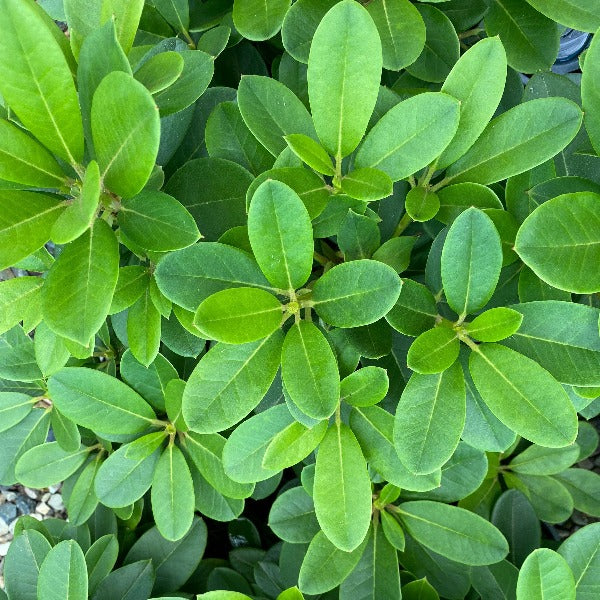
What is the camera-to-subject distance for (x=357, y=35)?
0.64 metres

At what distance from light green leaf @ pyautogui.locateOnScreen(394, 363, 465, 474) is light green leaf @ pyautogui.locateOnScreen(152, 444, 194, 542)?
41 cm

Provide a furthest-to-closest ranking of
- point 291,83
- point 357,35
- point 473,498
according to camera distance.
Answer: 1. point 473,498
2. point 291,83
3. point 357,35

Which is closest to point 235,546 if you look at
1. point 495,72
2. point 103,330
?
point 103,330

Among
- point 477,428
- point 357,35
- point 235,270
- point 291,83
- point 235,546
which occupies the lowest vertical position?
point 235,546

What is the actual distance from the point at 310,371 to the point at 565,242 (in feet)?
0.94

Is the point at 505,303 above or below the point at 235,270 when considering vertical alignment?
below

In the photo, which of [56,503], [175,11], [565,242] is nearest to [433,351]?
[565,242]

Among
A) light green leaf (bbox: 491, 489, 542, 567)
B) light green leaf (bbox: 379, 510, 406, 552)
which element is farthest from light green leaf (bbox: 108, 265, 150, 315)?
light green leaf (bbox: 491, 489, 542, 567)

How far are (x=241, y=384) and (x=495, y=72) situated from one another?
0.43 metres

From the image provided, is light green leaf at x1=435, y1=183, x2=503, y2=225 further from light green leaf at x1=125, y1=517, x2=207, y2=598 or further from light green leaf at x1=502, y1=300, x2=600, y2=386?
light green leaf at x1=125, y1=517, x2=207, y2=598

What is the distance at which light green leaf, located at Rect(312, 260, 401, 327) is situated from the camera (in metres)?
0.62

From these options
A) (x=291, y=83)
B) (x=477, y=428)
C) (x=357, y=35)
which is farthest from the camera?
(x=291, y=83)

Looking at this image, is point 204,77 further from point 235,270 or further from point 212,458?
point 212,458

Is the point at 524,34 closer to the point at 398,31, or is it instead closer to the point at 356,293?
the point at 398,31
